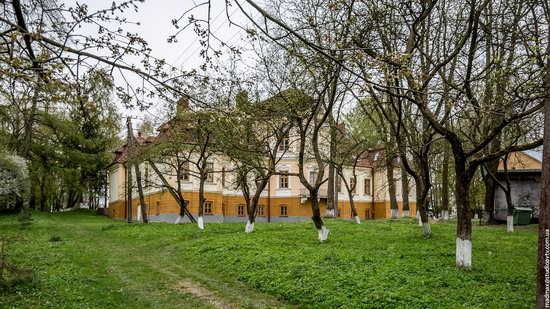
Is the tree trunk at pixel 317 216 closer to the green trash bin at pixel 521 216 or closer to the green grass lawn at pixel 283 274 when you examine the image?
the green grass lawn at pixel 283 274

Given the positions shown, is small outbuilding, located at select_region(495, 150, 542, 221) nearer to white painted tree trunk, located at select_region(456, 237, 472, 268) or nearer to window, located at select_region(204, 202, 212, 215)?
white painted tree trunk, located at select_region(456, 237, 472, 268)

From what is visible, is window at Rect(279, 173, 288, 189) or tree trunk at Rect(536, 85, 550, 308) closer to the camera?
tree trunk at Rect(536, 85, 550, 308)

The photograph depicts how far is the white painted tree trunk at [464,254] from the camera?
1130 cm

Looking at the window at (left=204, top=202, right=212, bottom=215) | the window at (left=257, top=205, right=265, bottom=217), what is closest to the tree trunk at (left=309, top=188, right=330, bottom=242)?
the window at (left=204, top=202, right=212, bottom=215)

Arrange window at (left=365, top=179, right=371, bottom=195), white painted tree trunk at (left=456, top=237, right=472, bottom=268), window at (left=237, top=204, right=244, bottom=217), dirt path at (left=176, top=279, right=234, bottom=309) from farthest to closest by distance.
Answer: window at (left=365, top=179, right=371, bottom=195) → window at (left=237, top=204, right=244, bottom=217) → white painted tree trunk at (left=456, top=237, right=472, bottom=268) → dirt path at (left=176, top=279, right=234, bottom=309)

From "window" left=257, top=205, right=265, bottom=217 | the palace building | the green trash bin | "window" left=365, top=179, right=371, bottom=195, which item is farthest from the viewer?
"window" left=365, top=179, right=371, bottom=195

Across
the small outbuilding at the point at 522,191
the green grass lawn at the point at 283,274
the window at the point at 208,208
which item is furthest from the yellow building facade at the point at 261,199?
the green grass lawn at the point at 283,274

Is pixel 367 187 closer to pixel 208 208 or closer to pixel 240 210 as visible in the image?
pixel 240 210

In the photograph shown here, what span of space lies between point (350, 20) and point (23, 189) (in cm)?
2544

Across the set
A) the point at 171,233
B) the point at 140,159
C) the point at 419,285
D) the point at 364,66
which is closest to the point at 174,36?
the point at 364,66

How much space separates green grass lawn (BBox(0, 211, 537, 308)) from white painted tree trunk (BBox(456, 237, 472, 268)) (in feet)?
1.09

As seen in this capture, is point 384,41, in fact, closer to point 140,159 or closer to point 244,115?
point 244,115

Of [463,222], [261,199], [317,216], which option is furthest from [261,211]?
[463,222]

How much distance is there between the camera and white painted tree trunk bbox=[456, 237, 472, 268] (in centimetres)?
1130
